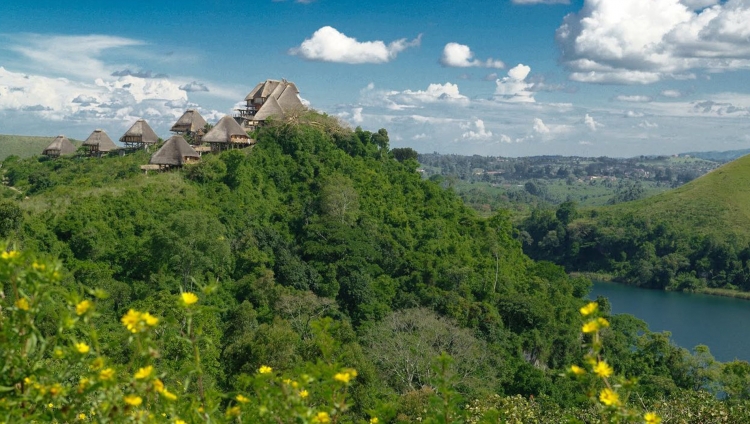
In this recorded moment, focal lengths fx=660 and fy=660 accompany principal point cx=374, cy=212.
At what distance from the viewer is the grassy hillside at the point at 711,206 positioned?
50.8 metres

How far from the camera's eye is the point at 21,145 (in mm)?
52406

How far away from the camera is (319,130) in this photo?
1041 inches

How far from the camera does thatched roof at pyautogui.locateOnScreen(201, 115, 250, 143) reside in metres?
24.1

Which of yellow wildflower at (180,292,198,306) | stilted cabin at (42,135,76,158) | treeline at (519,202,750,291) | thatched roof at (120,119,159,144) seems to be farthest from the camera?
treeline at (519,202,750,291)

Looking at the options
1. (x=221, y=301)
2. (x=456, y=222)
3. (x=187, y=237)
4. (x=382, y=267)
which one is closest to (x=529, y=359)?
(x=382, y=267)

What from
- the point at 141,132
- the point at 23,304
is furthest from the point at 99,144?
the point at 23,304

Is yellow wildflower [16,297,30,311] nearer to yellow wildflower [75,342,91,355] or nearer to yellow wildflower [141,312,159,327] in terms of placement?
yellow wildflower [75,342,91,355]

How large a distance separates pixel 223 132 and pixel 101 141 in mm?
7322

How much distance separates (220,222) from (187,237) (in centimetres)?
316

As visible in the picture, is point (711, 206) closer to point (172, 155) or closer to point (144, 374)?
point (172, 155)

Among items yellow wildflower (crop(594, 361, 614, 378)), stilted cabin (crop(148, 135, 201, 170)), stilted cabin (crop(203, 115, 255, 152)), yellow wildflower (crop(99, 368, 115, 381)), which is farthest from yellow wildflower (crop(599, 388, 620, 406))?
stilted cabin (crop(203, 115, 255, 152))

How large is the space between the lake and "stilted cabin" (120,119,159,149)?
25954 mm

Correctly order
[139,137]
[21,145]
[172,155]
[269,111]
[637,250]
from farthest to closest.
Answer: [21,145] → [637,250] → [139,137] → [269,111] → [172,155]

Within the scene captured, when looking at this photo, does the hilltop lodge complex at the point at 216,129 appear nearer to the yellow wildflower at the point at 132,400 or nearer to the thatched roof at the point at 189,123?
the thatched roof at the point at 189,123
